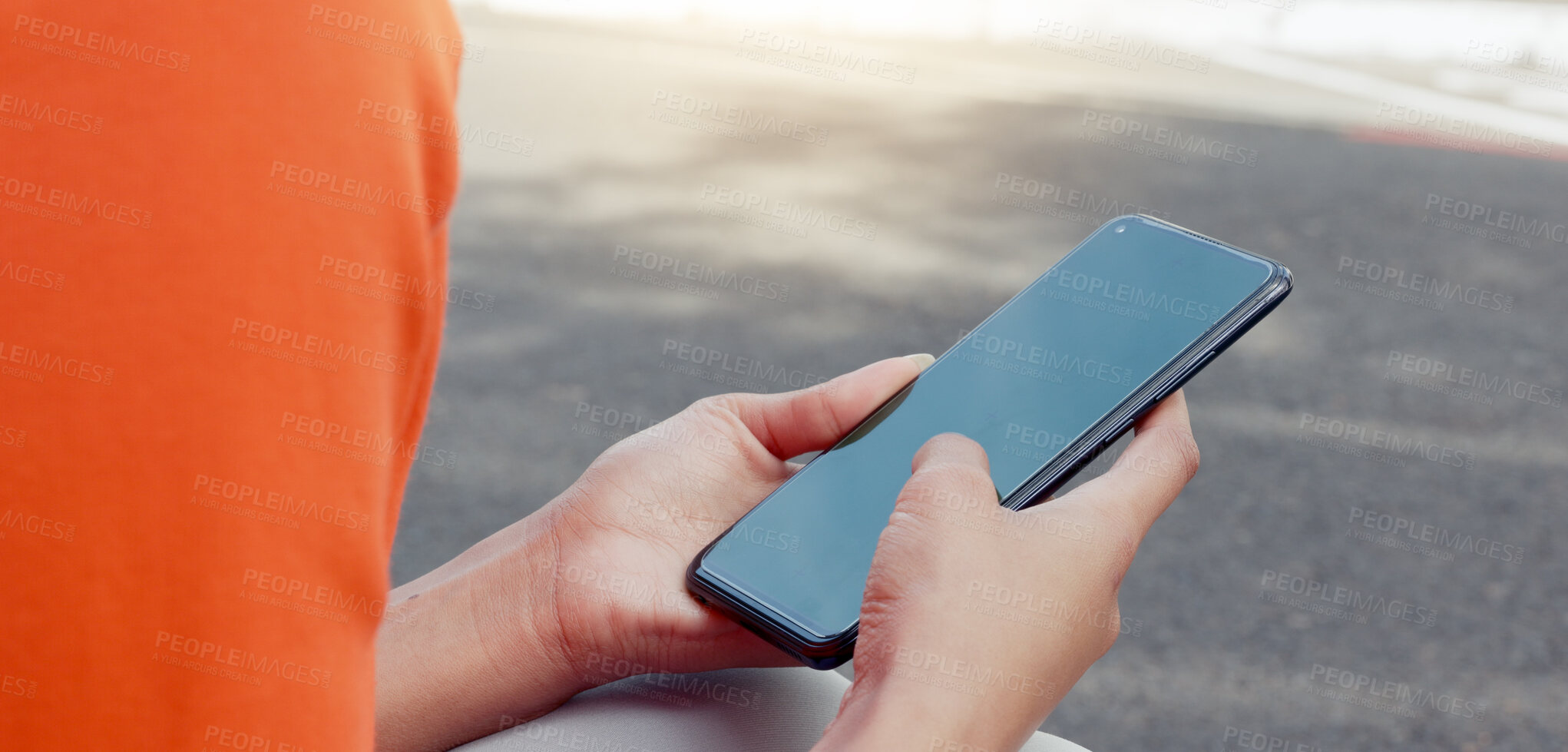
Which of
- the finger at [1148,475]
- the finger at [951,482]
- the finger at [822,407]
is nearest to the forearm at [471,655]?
the finger at [822,407]

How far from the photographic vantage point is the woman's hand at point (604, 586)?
40.7 inches

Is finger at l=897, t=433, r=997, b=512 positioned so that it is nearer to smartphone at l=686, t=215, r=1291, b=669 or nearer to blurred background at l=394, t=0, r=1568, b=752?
smartphone at l=686, t=215, r=1291, b=669

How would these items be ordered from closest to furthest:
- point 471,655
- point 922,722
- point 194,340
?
point 194,340
point 922,722
point 471,655

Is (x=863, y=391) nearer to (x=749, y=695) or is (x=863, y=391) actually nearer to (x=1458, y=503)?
(x=749, y=695)

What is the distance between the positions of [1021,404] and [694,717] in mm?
481

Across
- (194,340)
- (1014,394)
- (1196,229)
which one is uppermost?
(194,340)

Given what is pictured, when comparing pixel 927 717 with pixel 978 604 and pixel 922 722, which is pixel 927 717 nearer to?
pixel 922 722

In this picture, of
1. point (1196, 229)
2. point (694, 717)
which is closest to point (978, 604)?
point (694, 717)

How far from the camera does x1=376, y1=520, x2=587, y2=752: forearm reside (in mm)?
1006

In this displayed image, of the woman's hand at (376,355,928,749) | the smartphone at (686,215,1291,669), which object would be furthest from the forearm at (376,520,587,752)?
the smartphone at (686,215,1291,669)

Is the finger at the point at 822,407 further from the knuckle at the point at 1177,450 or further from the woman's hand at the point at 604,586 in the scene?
the knuckle at the point at 1177,450

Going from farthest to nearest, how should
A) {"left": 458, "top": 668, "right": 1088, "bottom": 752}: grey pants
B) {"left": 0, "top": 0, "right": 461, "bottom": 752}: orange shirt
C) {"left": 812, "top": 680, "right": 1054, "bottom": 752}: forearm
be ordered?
{"left": 458, "top": 668, "right": 1088, "bottom": 752}: grey pants → {"left": 812, "top": 680, "right": 1054, "bottom": 752}: forearm → {"left": 0, "top": 0, "right": 461, "bottom": 752}: orange shirt

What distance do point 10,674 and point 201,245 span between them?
0.71ft

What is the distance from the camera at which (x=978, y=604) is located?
841 mm
